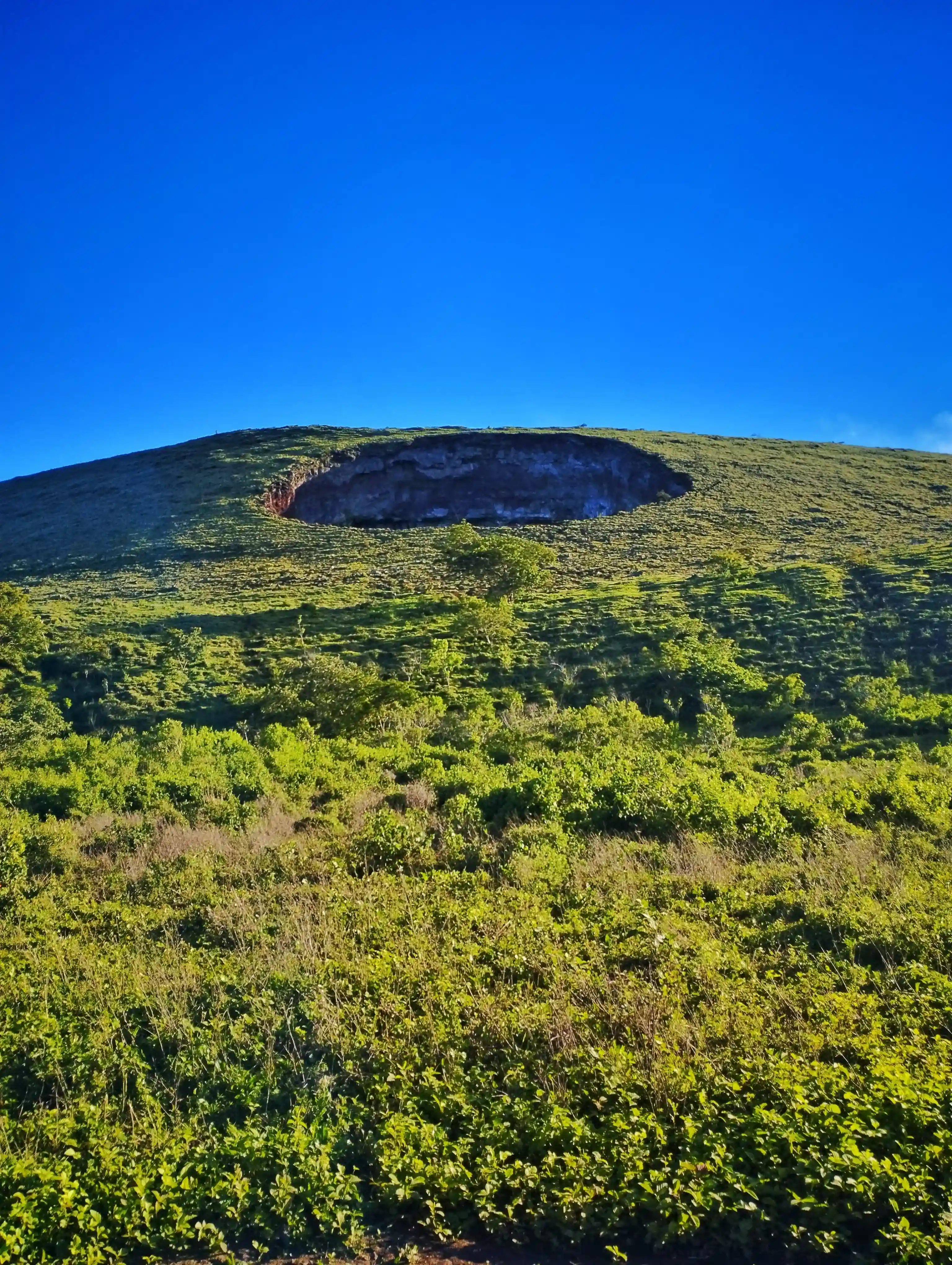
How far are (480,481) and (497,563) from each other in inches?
1314

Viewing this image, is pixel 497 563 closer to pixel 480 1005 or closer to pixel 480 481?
pixel 480 1005

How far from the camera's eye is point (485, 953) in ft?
22.7

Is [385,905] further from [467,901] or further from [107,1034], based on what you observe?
[107,1034]

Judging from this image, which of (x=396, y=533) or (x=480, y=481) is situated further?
(x=480, y=481)

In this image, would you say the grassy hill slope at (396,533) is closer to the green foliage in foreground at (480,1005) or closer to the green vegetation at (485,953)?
the green vegetation at (485,953)

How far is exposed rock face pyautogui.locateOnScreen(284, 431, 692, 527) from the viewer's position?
190ft

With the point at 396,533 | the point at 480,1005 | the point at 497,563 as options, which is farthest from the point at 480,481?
the point at 480,1005

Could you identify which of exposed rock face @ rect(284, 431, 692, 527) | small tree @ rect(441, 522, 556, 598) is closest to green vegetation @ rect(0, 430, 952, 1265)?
small tree @ rect(441, 522, 556, 598)

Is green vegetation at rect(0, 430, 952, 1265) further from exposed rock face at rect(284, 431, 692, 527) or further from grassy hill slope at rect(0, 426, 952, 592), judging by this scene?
exposed rock face at rect(284, 431, 692, 527)

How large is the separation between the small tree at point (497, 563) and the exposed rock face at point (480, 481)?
2606cm

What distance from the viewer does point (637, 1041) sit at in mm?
5594

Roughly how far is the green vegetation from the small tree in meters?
7.93

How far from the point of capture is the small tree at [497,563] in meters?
30.0

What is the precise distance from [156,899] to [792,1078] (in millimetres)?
6750
